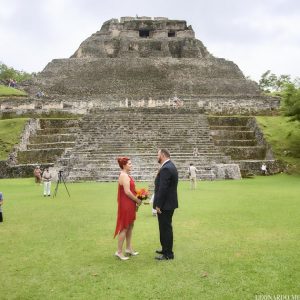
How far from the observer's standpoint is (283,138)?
2686 centimetres

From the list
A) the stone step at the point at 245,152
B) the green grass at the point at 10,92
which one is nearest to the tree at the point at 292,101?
the stone step at the point at 245,152

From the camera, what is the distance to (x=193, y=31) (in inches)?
1845

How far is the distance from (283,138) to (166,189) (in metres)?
21.3

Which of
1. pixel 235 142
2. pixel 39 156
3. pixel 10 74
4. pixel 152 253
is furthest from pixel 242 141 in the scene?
pixel 10 74

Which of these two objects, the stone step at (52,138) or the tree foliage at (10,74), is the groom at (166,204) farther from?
the tree foliage at (10,74)

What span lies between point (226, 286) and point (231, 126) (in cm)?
2309

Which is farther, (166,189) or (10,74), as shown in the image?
(10,74)

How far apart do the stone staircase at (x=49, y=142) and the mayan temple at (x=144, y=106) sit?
0.05m

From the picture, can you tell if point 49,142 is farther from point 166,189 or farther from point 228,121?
point 166,189

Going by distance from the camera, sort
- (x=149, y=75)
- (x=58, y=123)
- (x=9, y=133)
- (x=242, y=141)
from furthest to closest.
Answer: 1. (x=149, y=75)
2. (x=58, y=123)
3. (x=9, y=133)
4. (x=242, y=141)

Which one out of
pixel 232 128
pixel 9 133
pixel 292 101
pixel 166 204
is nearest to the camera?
pixel 166 204

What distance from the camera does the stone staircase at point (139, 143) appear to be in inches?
867

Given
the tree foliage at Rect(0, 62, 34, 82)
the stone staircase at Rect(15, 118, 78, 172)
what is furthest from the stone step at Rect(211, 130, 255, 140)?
the tree foliage at Rect(0, 62, 34, 82)

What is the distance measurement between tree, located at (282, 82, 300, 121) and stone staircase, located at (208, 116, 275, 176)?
214 centimetres
